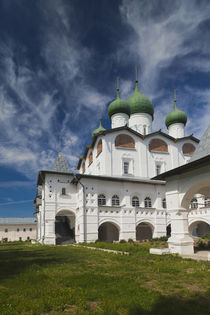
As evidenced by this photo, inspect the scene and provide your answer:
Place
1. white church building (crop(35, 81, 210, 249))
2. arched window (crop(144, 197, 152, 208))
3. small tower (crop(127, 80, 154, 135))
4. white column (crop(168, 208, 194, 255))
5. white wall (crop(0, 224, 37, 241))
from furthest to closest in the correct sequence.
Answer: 1. white wall (crop(0, 224, 37, 241))
2. small tower (crop(127, 80, 154, 135))
3. arched window (crop(144, 197, 152, 208))
4. white church building (crop(35, 81, 210, 249))
5. white column (crop(168, 208, 194, 255))

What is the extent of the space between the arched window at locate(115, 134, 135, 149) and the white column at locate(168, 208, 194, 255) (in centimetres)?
1298

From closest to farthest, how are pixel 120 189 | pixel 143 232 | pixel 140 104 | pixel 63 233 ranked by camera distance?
pixel 120 189
pixel 143 232
pixel 63 233
pixel 140 104

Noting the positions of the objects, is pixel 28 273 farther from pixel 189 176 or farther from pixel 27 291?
pixel 189 176

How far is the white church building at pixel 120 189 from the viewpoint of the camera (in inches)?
740

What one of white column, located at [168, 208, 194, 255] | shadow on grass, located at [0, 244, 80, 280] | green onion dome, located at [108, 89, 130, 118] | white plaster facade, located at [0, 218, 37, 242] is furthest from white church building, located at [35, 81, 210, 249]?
white plaster facade, located at [0, 218, 37, 242]

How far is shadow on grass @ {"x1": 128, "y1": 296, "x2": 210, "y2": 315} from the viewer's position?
361 cm

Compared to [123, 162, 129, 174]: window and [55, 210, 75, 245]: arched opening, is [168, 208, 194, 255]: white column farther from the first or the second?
[123, 162, 129, 174]: window

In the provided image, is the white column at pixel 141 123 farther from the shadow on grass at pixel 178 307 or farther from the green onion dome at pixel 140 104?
the shadow on grass at pixel 178 307

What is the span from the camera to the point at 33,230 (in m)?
51.4

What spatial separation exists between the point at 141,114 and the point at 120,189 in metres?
9.91

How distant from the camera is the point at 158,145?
24.3 meters

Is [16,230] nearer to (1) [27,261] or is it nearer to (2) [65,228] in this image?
(2) [65,228]

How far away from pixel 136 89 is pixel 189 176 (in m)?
20.0

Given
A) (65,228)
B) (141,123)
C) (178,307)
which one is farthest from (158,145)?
(178,307)
